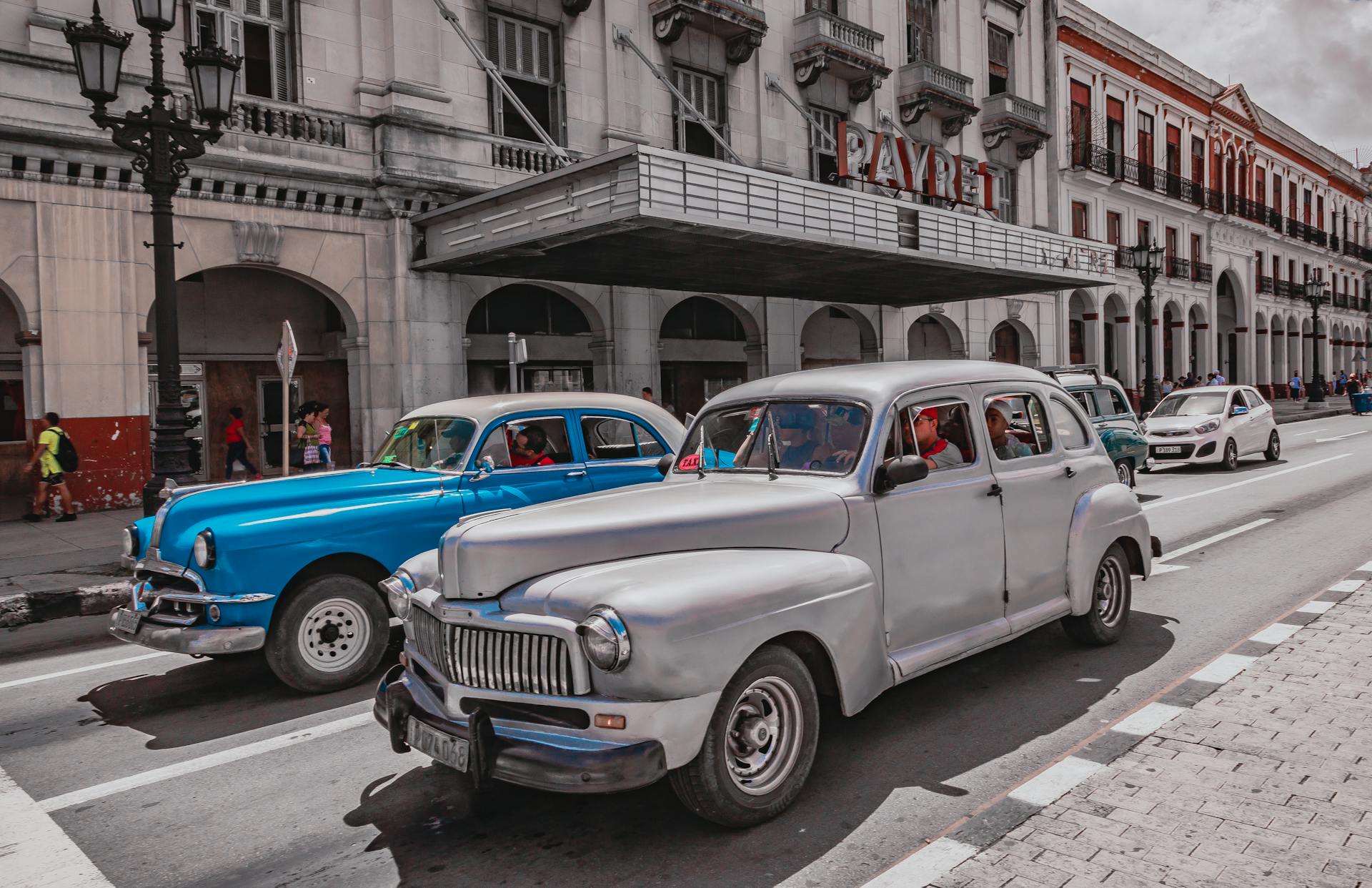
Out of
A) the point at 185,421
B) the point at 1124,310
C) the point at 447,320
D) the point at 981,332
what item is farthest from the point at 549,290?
the point at 1124,310

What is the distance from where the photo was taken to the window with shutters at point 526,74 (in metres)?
18.4

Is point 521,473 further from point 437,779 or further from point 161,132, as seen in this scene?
point 161,132

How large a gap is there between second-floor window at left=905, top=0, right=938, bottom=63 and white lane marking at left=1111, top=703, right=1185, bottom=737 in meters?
26.5

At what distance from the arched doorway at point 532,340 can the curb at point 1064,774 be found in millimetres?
14704

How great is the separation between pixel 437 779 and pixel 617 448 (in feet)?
11.5

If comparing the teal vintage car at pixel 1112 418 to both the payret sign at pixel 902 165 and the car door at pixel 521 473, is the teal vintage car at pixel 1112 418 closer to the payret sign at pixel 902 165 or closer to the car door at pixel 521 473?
the payret sign at pixel 902 165

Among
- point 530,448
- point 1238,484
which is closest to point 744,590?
point 530,448

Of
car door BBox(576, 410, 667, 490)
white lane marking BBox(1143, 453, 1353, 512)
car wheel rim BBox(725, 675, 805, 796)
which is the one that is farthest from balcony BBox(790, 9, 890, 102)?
car wheel rim BBox(725, 675, 805, 796)

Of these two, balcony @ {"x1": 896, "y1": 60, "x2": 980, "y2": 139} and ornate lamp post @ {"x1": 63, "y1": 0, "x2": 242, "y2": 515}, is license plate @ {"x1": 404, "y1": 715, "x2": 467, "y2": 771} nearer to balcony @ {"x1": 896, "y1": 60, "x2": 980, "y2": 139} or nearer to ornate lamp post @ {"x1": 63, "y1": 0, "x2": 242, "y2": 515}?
ornate lamp post @ {"x1": 63, "y1": 0, "x2": 242, "y2": 515}

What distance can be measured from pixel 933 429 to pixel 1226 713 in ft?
6.75

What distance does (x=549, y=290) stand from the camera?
2019 centimetres

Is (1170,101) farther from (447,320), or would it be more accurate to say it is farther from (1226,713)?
(1226,713)

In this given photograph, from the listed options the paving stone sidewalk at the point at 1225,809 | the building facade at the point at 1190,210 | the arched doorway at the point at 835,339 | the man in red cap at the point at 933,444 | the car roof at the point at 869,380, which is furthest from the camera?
the building facade at the point at 1190,210

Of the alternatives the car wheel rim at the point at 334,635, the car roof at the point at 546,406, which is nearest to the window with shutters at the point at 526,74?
the car roof at the point at 546,406
